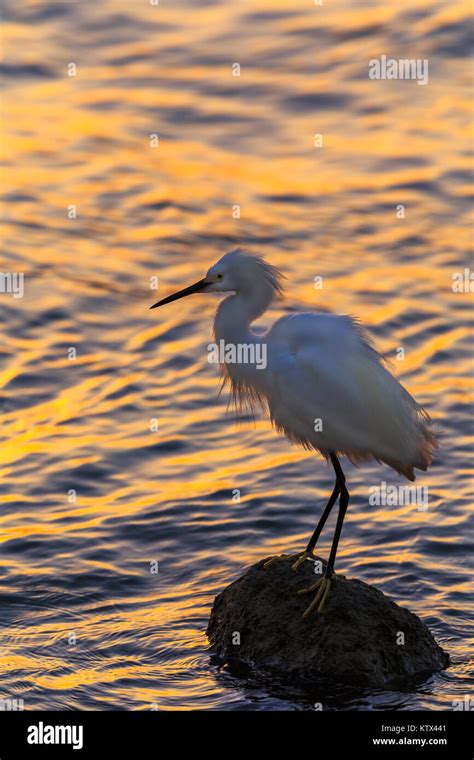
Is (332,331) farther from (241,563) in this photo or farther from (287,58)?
(287,58)

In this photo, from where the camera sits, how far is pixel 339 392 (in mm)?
11875

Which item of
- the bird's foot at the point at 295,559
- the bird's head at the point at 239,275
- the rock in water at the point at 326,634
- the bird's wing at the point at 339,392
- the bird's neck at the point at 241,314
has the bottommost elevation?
the rock in water at the point at 326,634

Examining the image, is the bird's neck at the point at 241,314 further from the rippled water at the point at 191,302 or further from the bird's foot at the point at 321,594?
the rippled water at the point at 191,302

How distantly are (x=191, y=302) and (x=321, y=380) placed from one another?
300 inches

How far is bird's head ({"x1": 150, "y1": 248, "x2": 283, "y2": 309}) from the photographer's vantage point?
12102 mm

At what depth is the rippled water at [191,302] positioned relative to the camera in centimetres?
1331

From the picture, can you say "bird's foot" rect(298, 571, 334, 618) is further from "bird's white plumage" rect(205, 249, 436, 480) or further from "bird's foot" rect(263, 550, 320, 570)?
"bird's white plumage" rect(205, 249, 436, 480)

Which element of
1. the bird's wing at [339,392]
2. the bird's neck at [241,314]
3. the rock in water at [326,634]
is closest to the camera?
the rock in water at [326,634]

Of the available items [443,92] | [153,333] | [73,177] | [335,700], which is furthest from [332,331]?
[443,92]

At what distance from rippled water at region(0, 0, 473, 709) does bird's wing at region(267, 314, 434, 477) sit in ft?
6.38

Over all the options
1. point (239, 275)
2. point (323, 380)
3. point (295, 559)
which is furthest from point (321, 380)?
point (295, 559)

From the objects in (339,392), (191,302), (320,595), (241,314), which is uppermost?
(191,302)

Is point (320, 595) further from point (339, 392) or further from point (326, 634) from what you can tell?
point (339, 392)

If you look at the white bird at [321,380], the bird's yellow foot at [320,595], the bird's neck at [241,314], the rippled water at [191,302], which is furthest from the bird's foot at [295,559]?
the bird's neck at [241,314]
